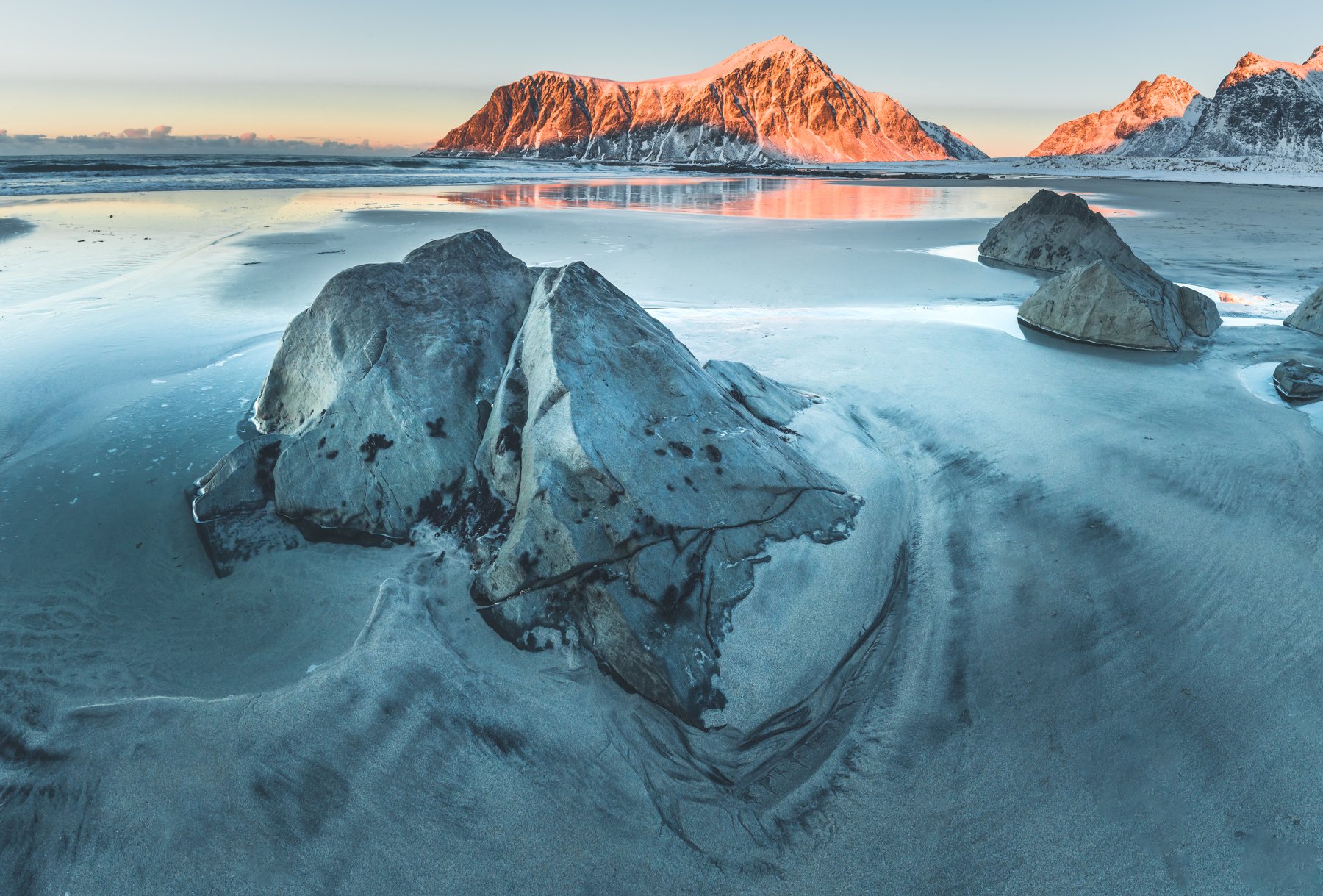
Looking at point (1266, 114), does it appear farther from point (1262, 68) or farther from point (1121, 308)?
point (1121, 308)

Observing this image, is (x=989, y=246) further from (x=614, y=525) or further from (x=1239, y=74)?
(x=1239, y=74)

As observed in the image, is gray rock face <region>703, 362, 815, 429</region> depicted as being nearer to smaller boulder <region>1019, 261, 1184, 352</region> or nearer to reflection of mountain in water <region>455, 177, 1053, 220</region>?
smaller boulder <region>1019, 261, 1184, 352</region>

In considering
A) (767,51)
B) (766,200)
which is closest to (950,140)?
(767,51)

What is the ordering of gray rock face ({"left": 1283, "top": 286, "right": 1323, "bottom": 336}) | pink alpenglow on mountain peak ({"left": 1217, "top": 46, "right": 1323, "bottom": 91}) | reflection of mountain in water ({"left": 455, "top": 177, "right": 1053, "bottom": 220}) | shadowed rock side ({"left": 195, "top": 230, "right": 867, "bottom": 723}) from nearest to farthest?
shadowed rock side ({"left": 195, "top": 230, "right": 867, "bottom": 723})
gray rock face ({"left": 1283, "top": 286, "right": 1323, "bottom": 336})
reflection of mountain in water ({"left": 455, "top": 177, "right": 1053, "bottom": 220})
pink alpenglow on mountain peak ({"left": 1217, "top": 46, "right": 1323, "bottom": 91})

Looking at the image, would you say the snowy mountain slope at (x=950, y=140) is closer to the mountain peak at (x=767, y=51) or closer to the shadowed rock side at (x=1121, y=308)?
the mountain peak at (x=767, y=51)

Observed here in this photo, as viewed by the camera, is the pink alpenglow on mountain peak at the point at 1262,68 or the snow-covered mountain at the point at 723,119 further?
the snow-covered mountain at the point at 723,119

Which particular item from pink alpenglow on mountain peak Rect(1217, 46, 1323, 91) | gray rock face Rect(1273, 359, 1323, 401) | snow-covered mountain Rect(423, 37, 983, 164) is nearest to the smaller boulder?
gray rock face Rect(1273, 359, 1323, 401)

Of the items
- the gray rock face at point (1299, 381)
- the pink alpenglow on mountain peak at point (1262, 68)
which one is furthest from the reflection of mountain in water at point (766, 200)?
the pink alpenglow on mountain peak at point (1262, 68)
